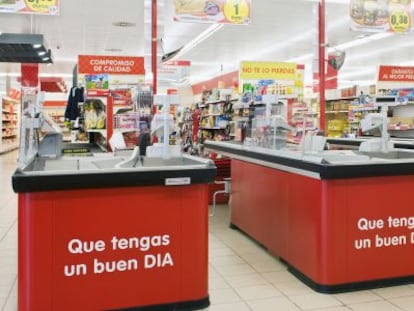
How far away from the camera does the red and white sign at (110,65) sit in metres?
10.1

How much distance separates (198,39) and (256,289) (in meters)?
11.1

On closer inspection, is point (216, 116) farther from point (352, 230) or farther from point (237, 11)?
point (352, 230)

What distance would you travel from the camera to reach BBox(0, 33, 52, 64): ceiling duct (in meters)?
11.9

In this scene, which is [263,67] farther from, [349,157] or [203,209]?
[203,209]

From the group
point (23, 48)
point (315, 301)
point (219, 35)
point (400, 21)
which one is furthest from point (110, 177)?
point (219, 35)

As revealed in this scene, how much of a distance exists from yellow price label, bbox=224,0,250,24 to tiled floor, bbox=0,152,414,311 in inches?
125

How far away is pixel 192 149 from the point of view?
11594 mm

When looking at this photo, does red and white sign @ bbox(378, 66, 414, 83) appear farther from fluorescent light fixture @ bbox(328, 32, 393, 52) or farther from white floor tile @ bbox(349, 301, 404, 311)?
white floor tile @ bbox(349, 301, 404, 311)

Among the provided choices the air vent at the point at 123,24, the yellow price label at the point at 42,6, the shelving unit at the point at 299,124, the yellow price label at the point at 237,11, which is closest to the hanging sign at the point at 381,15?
the yellow price label at the point at 237,11

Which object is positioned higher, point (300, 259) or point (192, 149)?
point (192, 149)

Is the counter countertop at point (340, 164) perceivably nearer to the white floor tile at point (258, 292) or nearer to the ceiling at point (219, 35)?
the white floor tile at point (258, 292)

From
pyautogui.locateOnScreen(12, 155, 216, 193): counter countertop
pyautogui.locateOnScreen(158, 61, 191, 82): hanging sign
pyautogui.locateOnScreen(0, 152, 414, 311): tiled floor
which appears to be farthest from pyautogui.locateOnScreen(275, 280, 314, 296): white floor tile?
pyautogui.locateOnScreen(158, 61, 191, 82): hanging sign

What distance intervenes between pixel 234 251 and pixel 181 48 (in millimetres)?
11204

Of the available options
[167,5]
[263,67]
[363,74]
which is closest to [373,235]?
[167,5]
